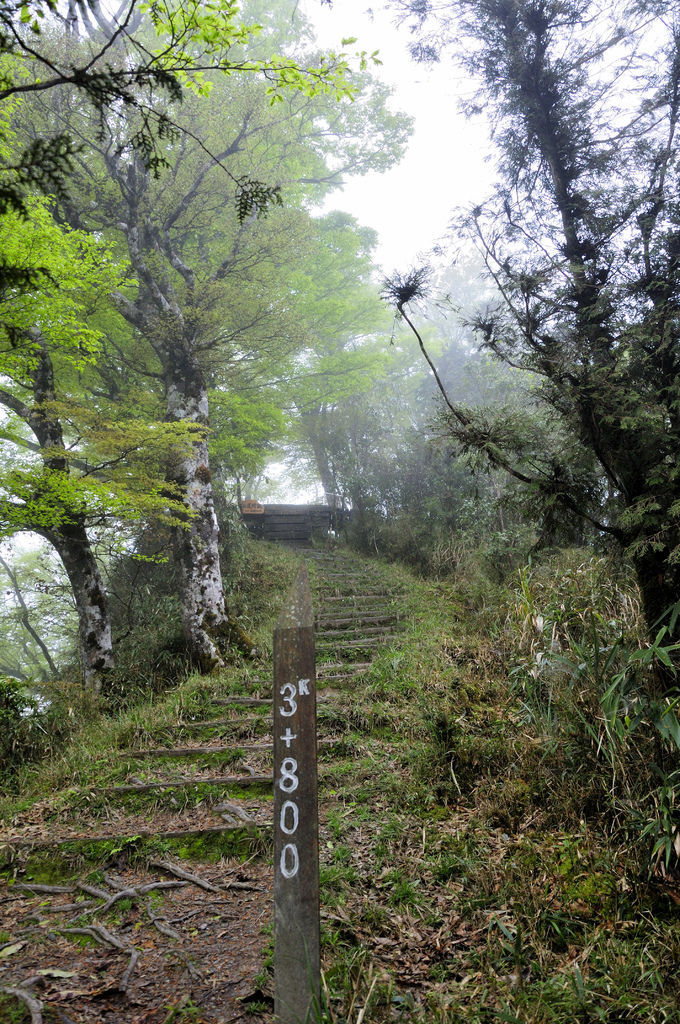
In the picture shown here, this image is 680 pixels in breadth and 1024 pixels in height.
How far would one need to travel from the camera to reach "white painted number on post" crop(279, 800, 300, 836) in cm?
212

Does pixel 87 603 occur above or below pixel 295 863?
above

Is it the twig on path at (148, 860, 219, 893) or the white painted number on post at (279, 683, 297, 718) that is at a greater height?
the white painted number on post at (279, 683, 297, 718)

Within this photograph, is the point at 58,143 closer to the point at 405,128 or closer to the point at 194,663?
the point at 194,663

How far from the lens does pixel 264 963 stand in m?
2.80

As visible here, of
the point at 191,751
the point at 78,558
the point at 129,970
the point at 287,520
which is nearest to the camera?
the point at 129,970

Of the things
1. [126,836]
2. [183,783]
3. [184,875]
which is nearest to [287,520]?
[183,783]

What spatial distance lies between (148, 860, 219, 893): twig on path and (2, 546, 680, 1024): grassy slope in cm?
78

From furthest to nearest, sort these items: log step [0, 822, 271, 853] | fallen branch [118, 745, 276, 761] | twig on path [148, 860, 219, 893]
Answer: fallen branch [118, 745, 276, 761] < log step [0, 822, 271, 853] < twig on path [148, 860, 219, 893]

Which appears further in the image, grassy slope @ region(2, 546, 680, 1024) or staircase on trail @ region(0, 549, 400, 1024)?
staircase on trail @ region(0, 549, 400, 1024)

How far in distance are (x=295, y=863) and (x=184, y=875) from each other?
2.02m

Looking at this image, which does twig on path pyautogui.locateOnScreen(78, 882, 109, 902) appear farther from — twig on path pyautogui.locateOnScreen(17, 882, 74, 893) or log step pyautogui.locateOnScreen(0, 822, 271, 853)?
log step pyautogui.locateOnScreen(0, 822, 271, 853)

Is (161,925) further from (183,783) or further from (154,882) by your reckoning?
(183,783)

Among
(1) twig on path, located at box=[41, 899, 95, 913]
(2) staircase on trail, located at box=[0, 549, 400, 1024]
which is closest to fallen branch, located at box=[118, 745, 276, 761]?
(2) staircase on trail, located at box=[0, 549, 400, 1024]

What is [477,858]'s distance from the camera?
341 cm
